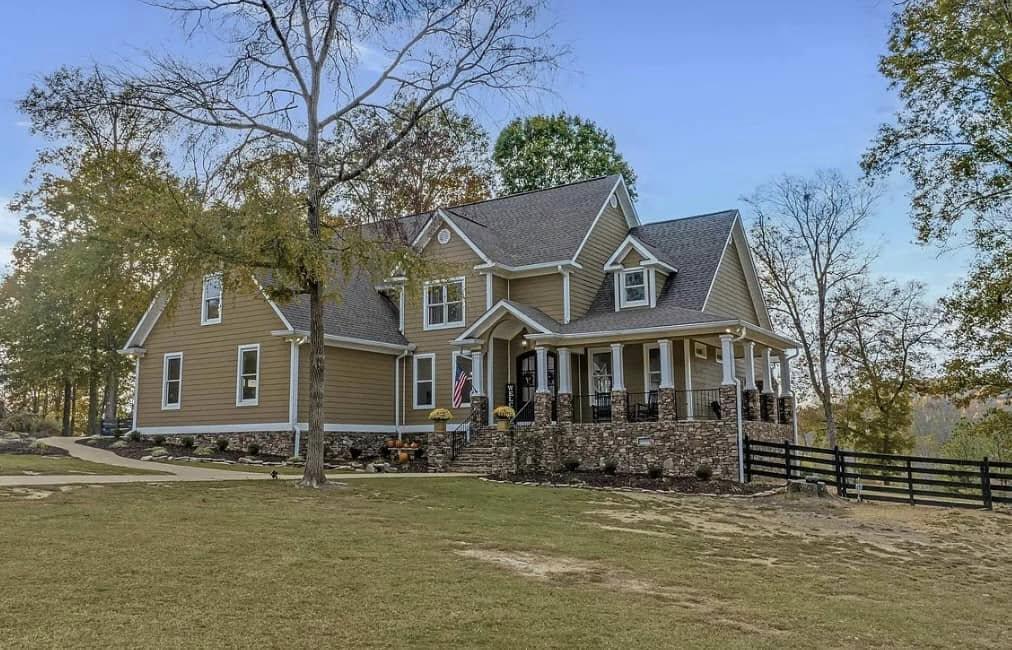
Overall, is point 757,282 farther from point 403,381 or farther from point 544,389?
point 403,381

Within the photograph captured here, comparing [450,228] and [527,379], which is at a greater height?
[450,228]

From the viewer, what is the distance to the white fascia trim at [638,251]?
24016 millimetres

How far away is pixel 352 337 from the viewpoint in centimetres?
2403

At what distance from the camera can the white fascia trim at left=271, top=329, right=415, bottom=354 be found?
75.2 feet

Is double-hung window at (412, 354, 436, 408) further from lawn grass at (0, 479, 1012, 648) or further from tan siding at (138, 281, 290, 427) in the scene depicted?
lawn grass at (0, 479, 1012, 648)

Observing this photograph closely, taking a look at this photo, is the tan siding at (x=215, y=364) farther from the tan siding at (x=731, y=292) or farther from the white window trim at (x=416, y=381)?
the tan siding at (x=731, y=292)

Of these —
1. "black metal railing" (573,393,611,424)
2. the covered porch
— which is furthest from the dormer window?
"black metal railing" (573,393,611,424)

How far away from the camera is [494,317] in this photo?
23.3m

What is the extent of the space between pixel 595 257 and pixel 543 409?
20.1 ft

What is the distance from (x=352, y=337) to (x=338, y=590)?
17.5 meters

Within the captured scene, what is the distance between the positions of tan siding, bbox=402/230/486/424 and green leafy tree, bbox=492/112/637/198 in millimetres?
16270

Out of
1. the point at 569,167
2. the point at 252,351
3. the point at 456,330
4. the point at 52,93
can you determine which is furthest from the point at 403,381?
the point at 569,167

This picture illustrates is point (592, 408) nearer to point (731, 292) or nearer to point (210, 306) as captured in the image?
point (731, 292)

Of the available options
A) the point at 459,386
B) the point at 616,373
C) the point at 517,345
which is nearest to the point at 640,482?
the point at 616,373
